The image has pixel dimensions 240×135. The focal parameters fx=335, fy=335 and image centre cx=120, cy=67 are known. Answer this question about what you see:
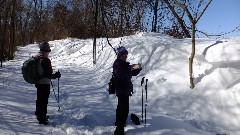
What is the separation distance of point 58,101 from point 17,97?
52.1 inches

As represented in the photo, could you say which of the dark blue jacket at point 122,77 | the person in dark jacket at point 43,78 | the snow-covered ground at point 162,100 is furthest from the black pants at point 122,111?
the person in dark jacket at point 43,78

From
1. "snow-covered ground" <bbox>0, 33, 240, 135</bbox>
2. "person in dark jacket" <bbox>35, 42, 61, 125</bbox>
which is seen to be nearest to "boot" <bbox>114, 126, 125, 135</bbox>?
"snow-covered ground" <bbox>0, 33, 240, 135</bbox>

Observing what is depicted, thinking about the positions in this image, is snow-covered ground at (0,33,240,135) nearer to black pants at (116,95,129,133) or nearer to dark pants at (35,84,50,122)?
dark pants at (35,84,50,122)

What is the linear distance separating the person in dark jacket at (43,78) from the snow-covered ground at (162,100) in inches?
9.5

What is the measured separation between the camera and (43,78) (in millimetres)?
7090

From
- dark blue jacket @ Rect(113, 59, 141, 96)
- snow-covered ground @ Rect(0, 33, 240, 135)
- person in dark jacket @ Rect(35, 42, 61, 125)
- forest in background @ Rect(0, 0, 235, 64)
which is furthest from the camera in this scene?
forest in background @ Rect(0, 0, 235, 64)

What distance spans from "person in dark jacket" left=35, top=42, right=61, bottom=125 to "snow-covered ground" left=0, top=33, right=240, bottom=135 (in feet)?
0.80

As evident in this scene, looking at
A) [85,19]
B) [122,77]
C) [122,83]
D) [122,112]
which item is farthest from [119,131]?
[85,19]

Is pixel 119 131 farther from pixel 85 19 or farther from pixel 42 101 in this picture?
pixel 85 19

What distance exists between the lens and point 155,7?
2025 centimetres

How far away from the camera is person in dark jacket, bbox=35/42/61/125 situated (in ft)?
23.1

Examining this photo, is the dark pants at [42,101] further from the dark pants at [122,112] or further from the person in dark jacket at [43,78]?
the dark pants at [122,112]

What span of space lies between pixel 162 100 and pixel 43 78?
3.09 m

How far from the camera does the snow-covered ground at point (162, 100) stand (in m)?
6.83
